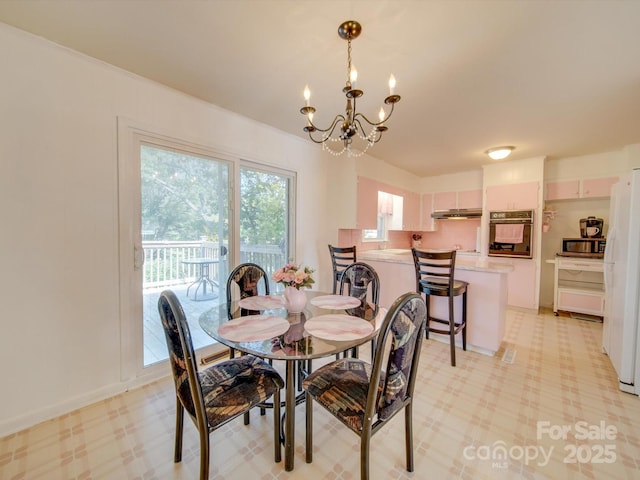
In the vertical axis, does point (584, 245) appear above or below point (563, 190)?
below

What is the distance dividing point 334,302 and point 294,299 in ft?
1.22

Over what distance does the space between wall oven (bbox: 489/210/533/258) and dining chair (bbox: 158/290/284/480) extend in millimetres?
4253

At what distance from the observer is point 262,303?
1854 mm

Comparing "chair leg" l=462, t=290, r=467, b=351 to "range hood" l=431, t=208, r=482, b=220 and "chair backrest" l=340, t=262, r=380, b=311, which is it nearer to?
"chair backrest" l=340, t=262, r=380, b=311

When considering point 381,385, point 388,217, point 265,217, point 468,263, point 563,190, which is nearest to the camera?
point 381,385

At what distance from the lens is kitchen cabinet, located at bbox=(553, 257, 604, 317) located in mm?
3543

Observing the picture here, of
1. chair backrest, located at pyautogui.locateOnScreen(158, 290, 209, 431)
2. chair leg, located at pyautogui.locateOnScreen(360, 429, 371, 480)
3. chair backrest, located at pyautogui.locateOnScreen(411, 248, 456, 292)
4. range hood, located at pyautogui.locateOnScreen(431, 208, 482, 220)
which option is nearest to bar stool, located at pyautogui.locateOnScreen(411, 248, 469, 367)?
chair backrest, located at pyautogui.locateOnScreen(411, 248, 456, 292)

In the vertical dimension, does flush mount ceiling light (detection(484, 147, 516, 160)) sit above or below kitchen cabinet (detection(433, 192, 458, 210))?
above

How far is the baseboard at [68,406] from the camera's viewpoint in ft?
5.23

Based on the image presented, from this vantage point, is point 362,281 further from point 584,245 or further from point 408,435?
point 584,245

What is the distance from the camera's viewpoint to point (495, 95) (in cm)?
223

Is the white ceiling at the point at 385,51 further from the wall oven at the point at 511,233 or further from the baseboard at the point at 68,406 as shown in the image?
the baseboard at the point at 68,406

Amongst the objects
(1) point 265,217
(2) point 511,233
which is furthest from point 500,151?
(1) point 265,217

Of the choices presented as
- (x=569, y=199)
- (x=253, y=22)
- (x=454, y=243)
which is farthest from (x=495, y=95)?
(x=454, y=243)
